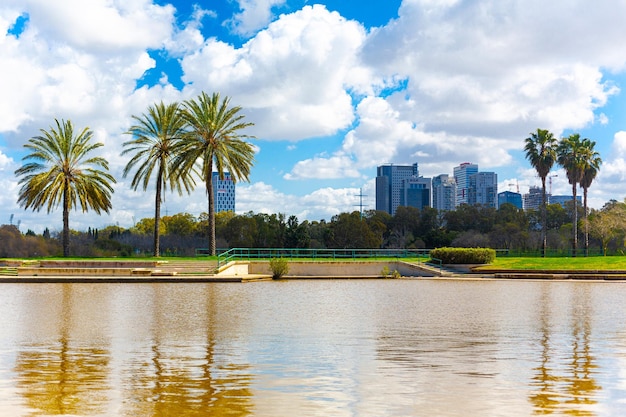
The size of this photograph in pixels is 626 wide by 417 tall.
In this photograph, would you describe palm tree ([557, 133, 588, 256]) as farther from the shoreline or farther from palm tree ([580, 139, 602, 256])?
the shoreline

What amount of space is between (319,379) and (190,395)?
5.67ft

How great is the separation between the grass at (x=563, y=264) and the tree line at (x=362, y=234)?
401 inches

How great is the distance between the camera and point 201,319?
53.6 feet

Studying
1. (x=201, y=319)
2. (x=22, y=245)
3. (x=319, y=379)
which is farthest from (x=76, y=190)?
(x=319, y=379)

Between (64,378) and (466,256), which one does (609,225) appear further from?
(64,378)

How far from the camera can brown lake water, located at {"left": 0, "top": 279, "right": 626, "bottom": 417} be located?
23.6 feet

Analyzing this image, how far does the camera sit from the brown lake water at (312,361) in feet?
23.6

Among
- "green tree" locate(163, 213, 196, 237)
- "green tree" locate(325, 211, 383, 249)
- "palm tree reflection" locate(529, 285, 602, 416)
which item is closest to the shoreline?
"palm tree reflection" locate(529, 285, 602, 416)

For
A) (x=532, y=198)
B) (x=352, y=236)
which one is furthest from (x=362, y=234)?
(x=532, y=198)

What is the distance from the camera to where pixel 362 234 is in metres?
76.3

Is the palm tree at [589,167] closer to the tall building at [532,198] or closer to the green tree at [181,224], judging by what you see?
the green tree at [181,224]

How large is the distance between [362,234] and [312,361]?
66620mm

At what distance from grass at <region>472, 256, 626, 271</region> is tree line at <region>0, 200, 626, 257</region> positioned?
10.2m

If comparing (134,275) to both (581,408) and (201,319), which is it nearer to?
(201,319)
